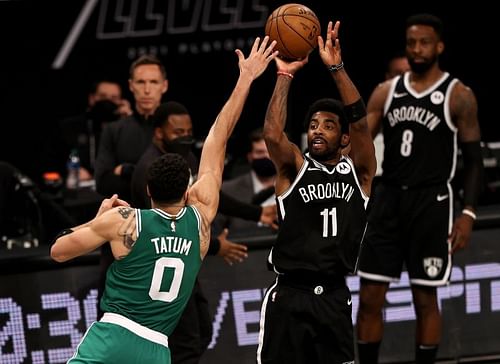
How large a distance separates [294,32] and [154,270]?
1464mm

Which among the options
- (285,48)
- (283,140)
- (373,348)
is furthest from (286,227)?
(373,348)

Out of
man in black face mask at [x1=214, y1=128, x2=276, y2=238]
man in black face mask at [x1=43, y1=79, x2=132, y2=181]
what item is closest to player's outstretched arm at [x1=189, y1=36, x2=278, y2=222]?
man in black face mask at [x1=214, y1=128, x2=276, y2=238]

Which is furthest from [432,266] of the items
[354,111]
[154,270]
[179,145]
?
[154,270]

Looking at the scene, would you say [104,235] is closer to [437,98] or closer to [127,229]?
[127,229]

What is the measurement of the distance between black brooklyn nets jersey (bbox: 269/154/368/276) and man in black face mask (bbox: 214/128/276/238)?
1.66 meters

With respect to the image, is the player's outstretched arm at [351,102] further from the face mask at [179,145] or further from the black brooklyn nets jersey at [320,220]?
the face mask at [179,145]

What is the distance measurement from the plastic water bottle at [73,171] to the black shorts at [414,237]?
2.67 metres

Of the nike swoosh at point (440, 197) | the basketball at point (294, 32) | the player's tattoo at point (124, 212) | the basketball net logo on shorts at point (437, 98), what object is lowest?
the nike swoosh at point (440, 197)

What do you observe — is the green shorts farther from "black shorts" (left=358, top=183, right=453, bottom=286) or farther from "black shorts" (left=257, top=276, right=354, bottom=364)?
"black shorts" (left=358, top=183, right=453, bottom=286)

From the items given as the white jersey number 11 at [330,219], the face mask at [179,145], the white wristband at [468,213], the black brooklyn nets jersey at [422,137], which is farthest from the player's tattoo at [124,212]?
the white wristband at [468,213]

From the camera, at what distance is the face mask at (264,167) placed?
8.98m

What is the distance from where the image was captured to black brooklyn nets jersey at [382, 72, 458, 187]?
771cm

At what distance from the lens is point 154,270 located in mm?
6078

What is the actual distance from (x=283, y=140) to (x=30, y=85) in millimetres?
5479
